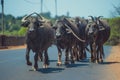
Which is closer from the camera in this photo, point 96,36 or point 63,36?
point 63,36

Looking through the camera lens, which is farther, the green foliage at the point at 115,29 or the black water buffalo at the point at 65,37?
the green foliage at the point at 115,29

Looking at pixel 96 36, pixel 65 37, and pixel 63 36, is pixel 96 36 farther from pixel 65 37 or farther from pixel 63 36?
pixel 63 36

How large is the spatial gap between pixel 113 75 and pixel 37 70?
10.5 ft

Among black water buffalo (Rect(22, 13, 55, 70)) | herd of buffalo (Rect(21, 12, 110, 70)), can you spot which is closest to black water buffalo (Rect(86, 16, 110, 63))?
herd of buffalo (Rect(21, 12, 110, 70))

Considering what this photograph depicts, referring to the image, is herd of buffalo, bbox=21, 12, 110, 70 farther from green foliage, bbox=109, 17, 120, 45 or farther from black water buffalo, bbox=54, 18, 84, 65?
green foliage, bbox=109, 17, 120, 45

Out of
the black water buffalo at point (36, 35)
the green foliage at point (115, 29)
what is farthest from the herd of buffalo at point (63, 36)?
the green foliage at point (115, 29)

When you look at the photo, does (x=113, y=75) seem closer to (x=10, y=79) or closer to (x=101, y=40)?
(x=10, y=79)

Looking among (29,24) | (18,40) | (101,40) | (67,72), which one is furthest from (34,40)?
(18,40)

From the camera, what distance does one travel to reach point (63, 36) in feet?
64.8

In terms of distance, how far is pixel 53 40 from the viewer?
19.8m

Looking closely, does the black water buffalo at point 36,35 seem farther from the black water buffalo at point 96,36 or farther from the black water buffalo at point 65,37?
the black water buffalo at point 96,36

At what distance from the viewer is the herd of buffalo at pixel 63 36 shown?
17.5 m

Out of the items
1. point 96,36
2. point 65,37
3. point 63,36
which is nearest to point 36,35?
point 63,36

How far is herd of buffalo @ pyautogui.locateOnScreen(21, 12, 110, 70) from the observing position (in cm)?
1753
